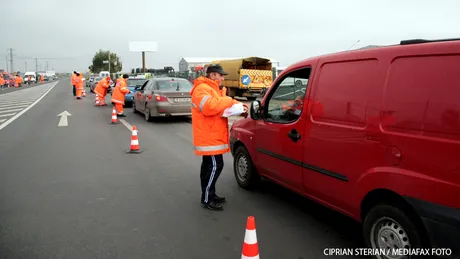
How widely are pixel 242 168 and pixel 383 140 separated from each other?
2.65 meters

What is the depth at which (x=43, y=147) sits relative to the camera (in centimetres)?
840

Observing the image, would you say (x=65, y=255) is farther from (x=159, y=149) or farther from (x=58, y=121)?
(x=58, y=121)

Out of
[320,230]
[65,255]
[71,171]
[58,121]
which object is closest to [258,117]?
[320,230]

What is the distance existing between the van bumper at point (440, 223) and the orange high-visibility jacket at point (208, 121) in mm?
2228

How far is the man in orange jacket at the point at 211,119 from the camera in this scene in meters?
4.12

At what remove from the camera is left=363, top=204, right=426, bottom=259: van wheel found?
8.94 feet

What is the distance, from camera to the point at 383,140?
116 inches

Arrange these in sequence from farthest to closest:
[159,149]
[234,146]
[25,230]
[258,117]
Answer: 1. [159,149]
2. [234,146]
3. [258,117]
4. [25,230]

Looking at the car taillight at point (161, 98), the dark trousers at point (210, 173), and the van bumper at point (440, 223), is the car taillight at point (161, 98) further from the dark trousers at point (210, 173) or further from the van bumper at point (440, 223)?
the van bumper at point (440, 223)

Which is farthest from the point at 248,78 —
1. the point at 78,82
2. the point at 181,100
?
the point at 78,82

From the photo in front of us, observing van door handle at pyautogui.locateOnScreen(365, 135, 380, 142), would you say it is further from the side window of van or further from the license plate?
the license plate

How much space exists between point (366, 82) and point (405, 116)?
50cm

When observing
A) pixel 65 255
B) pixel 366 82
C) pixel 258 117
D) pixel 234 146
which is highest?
pixel 366 82

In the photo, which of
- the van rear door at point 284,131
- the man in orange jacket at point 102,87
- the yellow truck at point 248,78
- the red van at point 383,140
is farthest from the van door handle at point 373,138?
the yellow truck at point 248,78
